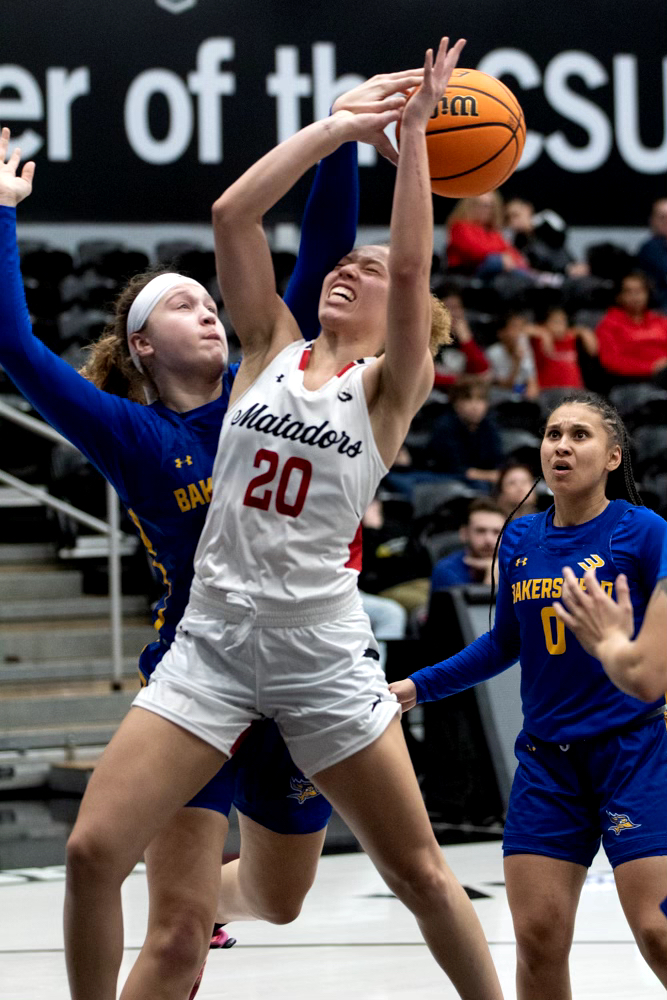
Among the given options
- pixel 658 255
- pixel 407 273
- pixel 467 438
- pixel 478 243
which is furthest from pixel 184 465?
pixel 658 255

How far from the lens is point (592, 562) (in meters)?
3.45

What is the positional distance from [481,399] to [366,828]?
757cm

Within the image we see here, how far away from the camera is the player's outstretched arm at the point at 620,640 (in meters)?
2.66

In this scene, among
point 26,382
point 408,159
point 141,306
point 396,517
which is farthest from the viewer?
point 396,517

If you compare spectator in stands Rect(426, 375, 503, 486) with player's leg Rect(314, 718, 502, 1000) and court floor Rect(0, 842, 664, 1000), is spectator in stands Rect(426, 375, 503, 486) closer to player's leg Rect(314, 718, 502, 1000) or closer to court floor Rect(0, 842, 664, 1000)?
court floor Rect(0, 842, 664, 1000)

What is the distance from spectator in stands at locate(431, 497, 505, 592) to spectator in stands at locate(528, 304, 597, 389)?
4.07 metres

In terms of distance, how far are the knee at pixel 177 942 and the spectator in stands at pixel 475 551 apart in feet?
14.6

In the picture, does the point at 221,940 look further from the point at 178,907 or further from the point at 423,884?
the point at 423,884

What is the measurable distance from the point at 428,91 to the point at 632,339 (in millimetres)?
9500

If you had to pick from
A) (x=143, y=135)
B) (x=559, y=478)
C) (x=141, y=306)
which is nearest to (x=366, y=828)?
(x=559, y=478)

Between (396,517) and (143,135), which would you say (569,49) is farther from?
(396,517)

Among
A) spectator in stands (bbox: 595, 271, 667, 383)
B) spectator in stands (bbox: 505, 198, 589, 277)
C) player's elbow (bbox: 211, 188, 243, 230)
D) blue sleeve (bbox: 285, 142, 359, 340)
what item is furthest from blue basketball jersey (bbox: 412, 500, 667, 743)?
spectator in stands (bbox: 505, 198, 589, 277)

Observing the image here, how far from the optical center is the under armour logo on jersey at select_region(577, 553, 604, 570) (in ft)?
11.3

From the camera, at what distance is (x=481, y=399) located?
34.1ft
